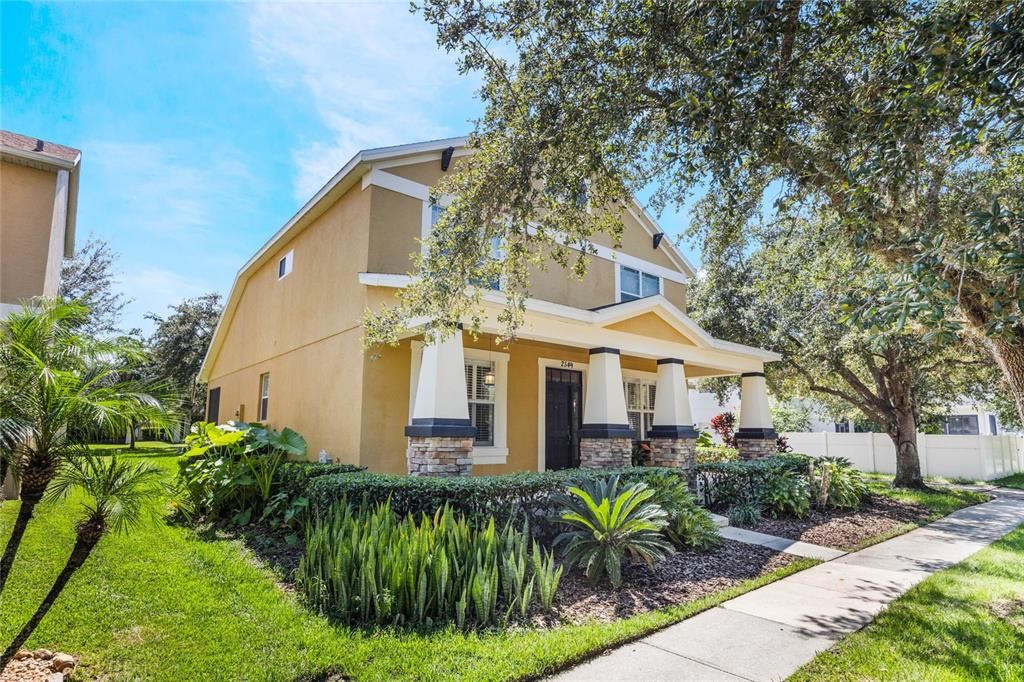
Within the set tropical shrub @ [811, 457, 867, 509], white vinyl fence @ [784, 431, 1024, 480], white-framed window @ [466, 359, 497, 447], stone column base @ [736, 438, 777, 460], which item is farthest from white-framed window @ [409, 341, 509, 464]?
white vinyl fence @ [784, 431, 1024, 480]

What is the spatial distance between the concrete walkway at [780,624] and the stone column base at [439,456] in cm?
400

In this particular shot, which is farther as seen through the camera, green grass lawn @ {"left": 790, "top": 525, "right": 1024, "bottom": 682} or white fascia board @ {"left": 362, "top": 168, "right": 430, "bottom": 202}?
white fascia board @ {"left": 362, "top": 168, "right": 430, "bottom": 202}

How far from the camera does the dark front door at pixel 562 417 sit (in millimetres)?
12695

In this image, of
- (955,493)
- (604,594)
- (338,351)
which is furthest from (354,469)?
(955,493)

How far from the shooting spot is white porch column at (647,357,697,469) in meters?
11.9

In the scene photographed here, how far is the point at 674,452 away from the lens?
11.9m

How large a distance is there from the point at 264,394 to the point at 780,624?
42.6ft

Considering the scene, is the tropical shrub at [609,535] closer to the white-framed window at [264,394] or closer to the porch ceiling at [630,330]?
the porch ceiling at [630,330]

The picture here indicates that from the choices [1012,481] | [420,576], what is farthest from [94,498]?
[1012,481]

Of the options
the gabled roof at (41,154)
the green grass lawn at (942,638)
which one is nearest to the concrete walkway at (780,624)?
the green grass lawn at (942,638)

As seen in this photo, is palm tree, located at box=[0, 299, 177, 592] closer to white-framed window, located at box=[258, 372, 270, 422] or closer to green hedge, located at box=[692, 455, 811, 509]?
green hedge, located at box=[692, 455, 811, 509]

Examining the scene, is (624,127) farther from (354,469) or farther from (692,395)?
(692,395)

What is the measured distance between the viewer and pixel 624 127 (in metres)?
6.28

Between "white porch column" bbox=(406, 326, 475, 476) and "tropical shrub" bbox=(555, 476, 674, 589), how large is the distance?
2.02 metres
